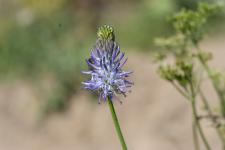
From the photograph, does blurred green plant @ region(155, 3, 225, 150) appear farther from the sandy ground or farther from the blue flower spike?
the sandy ground

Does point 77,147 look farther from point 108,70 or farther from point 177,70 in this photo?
point 108,70

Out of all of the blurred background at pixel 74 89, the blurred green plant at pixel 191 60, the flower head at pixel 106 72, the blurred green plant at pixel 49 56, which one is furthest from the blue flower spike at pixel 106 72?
the blurred green plant at pixel 49 56

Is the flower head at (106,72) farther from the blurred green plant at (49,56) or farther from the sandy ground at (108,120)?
the blurred green plant at (49,56)

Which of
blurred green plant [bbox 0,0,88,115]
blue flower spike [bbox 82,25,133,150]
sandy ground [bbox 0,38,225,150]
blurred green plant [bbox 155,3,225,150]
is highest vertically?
blurred green plant [bbox 0,0,88,115]

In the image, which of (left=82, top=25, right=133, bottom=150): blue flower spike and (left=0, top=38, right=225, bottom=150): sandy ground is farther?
(left=0, top=38, right=225, bottom=150): sandy ground

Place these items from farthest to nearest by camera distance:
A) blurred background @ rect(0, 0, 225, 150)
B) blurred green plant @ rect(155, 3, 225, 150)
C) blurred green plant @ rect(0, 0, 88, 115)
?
blurred green plant @ rect(0, 0, 88, 115)
blurred background @ rect(0, 0, 225, 150)
blurred green plant @ rect(155, 3, 225, 150)

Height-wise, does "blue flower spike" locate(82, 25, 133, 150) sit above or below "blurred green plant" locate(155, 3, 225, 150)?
below

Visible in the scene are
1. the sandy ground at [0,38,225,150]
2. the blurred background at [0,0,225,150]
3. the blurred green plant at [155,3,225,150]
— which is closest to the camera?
the blurred green plant at [155,3,225,150]

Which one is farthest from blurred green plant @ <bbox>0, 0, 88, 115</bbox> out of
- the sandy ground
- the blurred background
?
the sandy ground

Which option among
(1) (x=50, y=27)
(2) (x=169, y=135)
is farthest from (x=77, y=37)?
(2) (x=169, y=135)

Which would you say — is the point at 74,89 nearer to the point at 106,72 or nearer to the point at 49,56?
the point at 49,56
